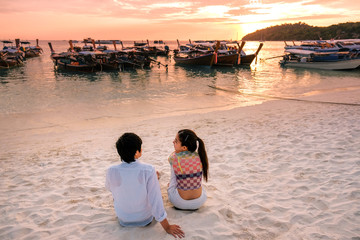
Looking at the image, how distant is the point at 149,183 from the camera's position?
97.8 inches

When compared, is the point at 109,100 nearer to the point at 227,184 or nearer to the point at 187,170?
the point at 227,184

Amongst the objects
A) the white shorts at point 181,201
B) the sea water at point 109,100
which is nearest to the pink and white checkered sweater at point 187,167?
the white shorts at point 181,201

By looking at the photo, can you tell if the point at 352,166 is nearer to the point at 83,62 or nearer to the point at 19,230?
the point at 19,230

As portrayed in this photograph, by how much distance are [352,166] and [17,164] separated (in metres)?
7.31

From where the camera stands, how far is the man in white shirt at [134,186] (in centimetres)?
237

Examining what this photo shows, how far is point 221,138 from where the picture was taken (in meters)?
6.62

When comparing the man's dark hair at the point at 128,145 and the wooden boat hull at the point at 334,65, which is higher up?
the wooden boat hull at the point at 334,65

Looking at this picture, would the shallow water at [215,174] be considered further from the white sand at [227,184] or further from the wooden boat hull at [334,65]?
the wooden boat hull at [334,65]

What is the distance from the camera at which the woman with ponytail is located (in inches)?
112

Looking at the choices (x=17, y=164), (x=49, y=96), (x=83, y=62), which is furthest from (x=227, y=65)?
(x=17, y=164)

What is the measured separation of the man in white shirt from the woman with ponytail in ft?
1.50

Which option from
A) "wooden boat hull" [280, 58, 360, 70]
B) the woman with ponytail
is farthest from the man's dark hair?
"wooden boat hull" [280, 58, 360, 70]

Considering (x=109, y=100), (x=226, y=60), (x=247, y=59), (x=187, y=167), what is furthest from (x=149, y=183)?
(x=247, y=59)

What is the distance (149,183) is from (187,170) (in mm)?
614
